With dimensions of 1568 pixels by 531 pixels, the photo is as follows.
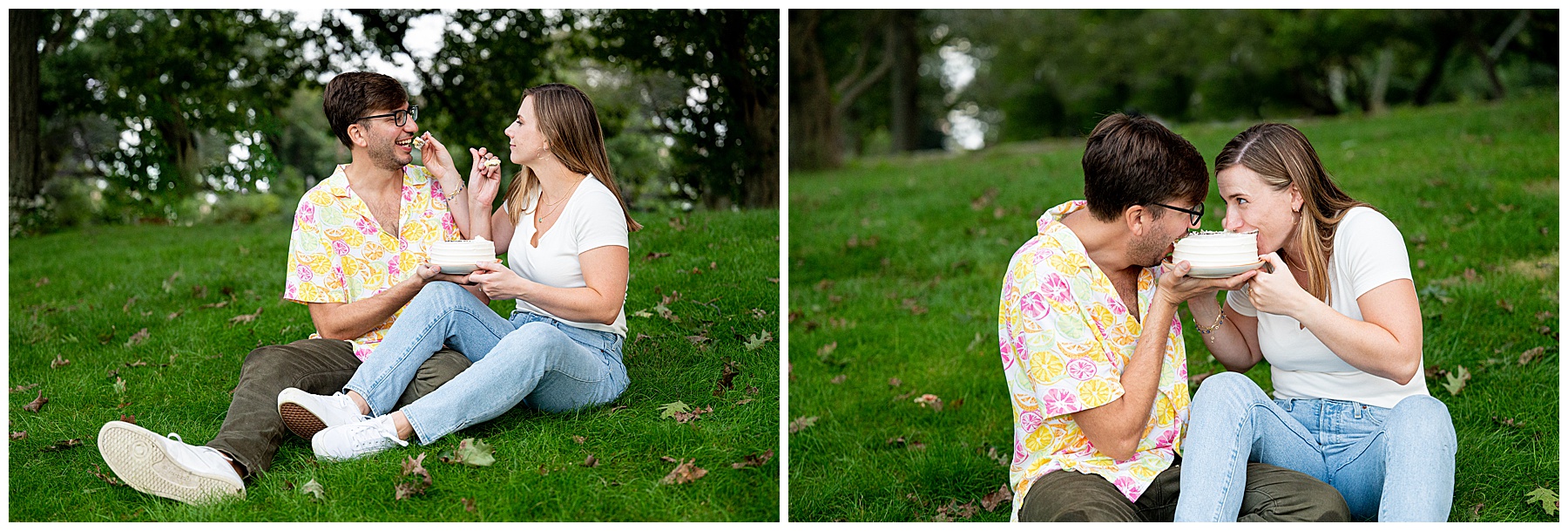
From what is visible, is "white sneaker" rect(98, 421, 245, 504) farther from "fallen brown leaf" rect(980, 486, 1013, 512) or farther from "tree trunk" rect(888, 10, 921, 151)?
"tree trunk" rect(888, 10, 921, 151)

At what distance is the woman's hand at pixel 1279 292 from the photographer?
8.76ft

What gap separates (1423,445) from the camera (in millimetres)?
2576

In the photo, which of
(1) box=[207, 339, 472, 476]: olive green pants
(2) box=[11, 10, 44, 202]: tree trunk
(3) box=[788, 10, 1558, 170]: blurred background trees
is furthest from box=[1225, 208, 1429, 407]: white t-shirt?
(3) box=[788, 10, 1558, 170]: blurred background trees

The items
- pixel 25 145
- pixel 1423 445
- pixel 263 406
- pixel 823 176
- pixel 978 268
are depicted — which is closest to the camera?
pixel 1423 445

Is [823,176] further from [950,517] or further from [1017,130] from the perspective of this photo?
[1017,130]

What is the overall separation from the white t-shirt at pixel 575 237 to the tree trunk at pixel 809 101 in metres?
6.05

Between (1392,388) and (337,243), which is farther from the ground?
(337,243)

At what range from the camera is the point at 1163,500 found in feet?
9.37

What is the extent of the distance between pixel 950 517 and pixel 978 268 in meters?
3.46

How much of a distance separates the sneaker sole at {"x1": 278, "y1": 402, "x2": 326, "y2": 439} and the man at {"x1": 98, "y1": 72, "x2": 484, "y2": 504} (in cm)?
2

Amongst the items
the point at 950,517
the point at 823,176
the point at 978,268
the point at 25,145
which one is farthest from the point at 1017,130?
the point at 950,517

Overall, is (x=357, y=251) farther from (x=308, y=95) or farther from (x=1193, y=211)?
(x=308, y=95)

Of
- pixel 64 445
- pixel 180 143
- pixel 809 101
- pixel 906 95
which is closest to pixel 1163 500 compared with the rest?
pixel 64 445

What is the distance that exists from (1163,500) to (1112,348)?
1.47ft
